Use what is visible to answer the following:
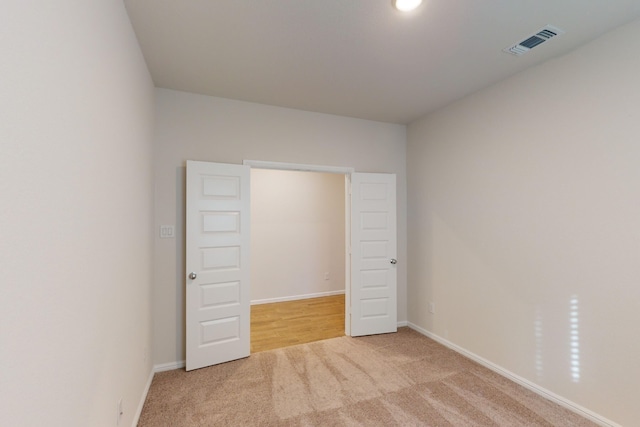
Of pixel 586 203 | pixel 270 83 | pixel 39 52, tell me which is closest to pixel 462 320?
pixel 586 203

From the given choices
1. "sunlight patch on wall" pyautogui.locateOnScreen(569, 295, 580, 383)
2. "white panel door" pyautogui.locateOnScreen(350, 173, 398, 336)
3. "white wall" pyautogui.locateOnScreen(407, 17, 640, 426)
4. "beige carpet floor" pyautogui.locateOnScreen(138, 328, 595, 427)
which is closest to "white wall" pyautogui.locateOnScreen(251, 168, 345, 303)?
"white panel door" pyautogui.locateOnScreen(350, 173, 398, 336)

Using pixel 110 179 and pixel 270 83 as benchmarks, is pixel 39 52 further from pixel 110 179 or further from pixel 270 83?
pixel 270 83

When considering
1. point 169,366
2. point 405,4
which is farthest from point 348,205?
point 169,366

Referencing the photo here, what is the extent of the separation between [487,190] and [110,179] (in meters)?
3.17

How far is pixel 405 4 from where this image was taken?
1718mm

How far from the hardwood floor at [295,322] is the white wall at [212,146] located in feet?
Answer: 3.54

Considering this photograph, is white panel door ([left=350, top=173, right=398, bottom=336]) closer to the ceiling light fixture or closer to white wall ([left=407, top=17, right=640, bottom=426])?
white wall ([left=407, top=17, right=640, bottom=426])

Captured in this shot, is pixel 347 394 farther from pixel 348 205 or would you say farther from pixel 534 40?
pixel 534 40

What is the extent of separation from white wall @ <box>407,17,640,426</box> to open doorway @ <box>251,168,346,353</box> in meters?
2.30

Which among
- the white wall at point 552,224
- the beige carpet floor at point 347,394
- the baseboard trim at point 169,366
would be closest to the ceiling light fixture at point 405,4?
the white wall at point 552,224

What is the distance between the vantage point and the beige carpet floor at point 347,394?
81.7 inches

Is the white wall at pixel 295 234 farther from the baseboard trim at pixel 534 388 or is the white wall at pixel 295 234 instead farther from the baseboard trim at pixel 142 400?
the baseboard trim at pixel 534 388

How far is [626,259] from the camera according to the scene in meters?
1.92

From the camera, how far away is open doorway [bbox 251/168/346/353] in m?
5.01
